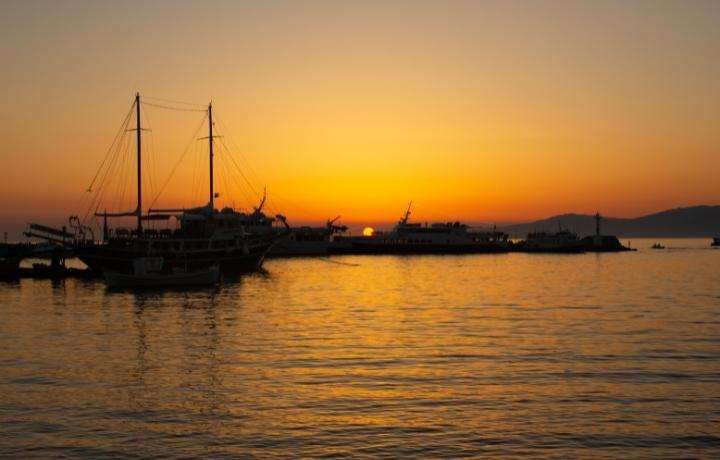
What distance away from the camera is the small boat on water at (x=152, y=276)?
69312 millimetres

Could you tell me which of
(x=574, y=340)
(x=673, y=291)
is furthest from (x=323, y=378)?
(x=673, y=291)

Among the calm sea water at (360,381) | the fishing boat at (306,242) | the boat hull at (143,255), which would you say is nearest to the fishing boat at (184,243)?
the boat hull at (143,255)

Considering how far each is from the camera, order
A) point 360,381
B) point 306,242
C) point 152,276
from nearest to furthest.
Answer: point 360,381, point 152,276, point 306,242

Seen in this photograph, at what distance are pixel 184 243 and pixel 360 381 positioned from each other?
215ft

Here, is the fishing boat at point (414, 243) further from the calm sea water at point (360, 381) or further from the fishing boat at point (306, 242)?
the calm sea water at point (360, 381)

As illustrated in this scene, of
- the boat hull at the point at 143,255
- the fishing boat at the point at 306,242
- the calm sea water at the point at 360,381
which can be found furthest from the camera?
the fishing boat at the point at 306,242

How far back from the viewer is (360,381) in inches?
992

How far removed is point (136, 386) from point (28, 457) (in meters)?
7.66

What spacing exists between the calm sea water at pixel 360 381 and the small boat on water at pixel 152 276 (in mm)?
16993

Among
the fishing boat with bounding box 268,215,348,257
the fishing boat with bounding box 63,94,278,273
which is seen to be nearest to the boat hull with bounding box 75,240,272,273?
the fishing boat with bounding box 63,94,278,273

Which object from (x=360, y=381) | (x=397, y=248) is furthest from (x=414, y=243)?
(x=360, y=381)

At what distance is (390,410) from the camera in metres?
21.1

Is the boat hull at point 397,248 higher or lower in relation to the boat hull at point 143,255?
higher

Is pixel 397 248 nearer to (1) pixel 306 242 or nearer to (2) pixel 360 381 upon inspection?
(1) pixel 306 242
